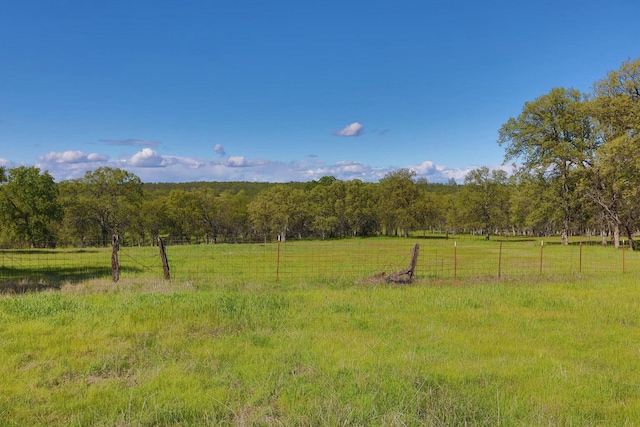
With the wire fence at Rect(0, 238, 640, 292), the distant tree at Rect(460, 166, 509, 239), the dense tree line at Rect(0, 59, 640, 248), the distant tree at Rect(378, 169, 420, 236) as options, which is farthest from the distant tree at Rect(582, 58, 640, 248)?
the distant tree at Rect(378, 169, 420, 236)

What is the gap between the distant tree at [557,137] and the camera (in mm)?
38906

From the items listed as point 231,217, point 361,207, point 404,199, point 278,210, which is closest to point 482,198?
point 404,199

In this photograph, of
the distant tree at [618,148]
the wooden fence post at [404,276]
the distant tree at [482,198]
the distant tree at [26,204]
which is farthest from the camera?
the distant tree at [482,198]

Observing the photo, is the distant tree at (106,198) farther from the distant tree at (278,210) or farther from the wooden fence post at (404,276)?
the wooden fence post at (404,276)

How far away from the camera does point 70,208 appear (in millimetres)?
54812

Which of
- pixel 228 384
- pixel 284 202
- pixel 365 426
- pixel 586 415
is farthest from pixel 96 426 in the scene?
pixel 284 202

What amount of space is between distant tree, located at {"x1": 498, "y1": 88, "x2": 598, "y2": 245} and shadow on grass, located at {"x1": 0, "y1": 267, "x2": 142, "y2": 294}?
39140 millimetres

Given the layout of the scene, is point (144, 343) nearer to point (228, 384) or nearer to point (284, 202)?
point (228, 384)

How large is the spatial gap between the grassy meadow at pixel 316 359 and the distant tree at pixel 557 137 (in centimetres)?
3378

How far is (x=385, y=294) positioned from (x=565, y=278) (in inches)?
319

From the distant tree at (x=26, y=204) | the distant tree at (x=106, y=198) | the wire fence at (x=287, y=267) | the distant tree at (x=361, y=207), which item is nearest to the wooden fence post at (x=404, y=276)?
the wire fence at (x=287, y=267)

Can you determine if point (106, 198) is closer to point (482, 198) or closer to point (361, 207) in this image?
point (361, 207)

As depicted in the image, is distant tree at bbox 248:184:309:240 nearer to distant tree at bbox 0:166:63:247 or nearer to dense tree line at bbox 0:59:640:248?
dense tree line at bbox 0:59:640:248

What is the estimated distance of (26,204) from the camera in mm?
45219
